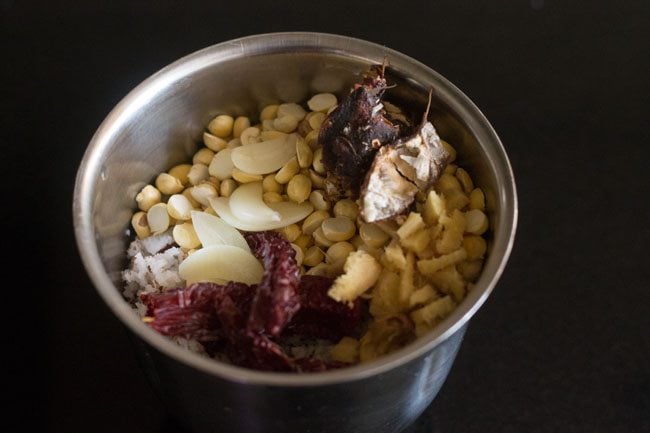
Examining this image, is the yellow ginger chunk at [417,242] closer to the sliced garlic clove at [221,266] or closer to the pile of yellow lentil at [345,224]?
the pile of yellow lentil at [345,224]

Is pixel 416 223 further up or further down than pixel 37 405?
further up

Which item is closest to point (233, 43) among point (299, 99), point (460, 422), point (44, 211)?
point (299, 99)

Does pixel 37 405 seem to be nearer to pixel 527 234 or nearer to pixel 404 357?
pixel 404 357

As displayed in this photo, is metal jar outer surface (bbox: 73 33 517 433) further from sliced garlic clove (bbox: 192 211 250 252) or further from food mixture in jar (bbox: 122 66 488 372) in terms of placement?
sliced garlic clove (bbox: 192 211 250 252)

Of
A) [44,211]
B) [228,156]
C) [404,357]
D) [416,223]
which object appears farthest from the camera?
[44,211]

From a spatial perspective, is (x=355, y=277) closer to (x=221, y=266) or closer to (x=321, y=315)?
(x=321, y=315)

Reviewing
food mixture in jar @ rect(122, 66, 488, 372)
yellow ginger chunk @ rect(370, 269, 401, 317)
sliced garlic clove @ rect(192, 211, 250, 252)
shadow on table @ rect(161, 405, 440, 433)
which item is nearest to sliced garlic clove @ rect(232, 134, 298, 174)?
food mixture in jar @ rect(122, 66, 488, 372)
